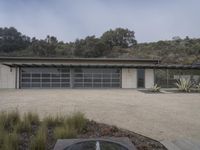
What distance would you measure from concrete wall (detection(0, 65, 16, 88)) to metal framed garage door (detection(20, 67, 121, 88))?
2.79ft

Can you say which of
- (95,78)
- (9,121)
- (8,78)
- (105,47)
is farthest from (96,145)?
(105,47)

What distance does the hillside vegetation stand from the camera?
169ft

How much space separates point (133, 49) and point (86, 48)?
523 inches

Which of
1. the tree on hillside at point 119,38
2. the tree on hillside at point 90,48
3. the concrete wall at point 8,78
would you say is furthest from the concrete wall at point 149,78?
the tree on hillside at point 119,38

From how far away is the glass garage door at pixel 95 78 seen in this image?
2742 cm

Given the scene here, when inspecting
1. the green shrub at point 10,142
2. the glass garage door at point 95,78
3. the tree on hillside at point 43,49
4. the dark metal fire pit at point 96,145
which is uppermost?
the tree on hillside at point 43,49

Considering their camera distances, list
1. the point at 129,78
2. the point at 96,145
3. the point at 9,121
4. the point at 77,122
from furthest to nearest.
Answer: the point at 129,78
the point at 9,121
the point at 77,122
the point at 96,145

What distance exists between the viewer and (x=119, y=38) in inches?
2402

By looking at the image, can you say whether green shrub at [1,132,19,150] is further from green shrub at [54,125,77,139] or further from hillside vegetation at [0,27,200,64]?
hillside vegetation at [0,27,200,64]

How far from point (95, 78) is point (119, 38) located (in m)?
35.0

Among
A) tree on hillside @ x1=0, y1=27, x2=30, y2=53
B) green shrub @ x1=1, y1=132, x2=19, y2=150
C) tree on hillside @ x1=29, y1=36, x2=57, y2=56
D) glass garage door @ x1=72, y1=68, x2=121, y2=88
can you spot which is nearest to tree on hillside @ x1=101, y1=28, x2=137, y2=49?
tree on hillside @ x1=29, y1=36, x2=57, y2=56

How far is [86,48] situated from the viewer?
51312mm

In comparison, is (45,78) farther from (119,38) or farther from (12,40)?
(119,38)

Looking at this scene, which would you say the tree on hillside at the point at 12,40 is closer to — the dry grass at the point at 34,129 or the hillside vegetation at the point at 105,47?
the hillside vegetation at the point at 105,47
